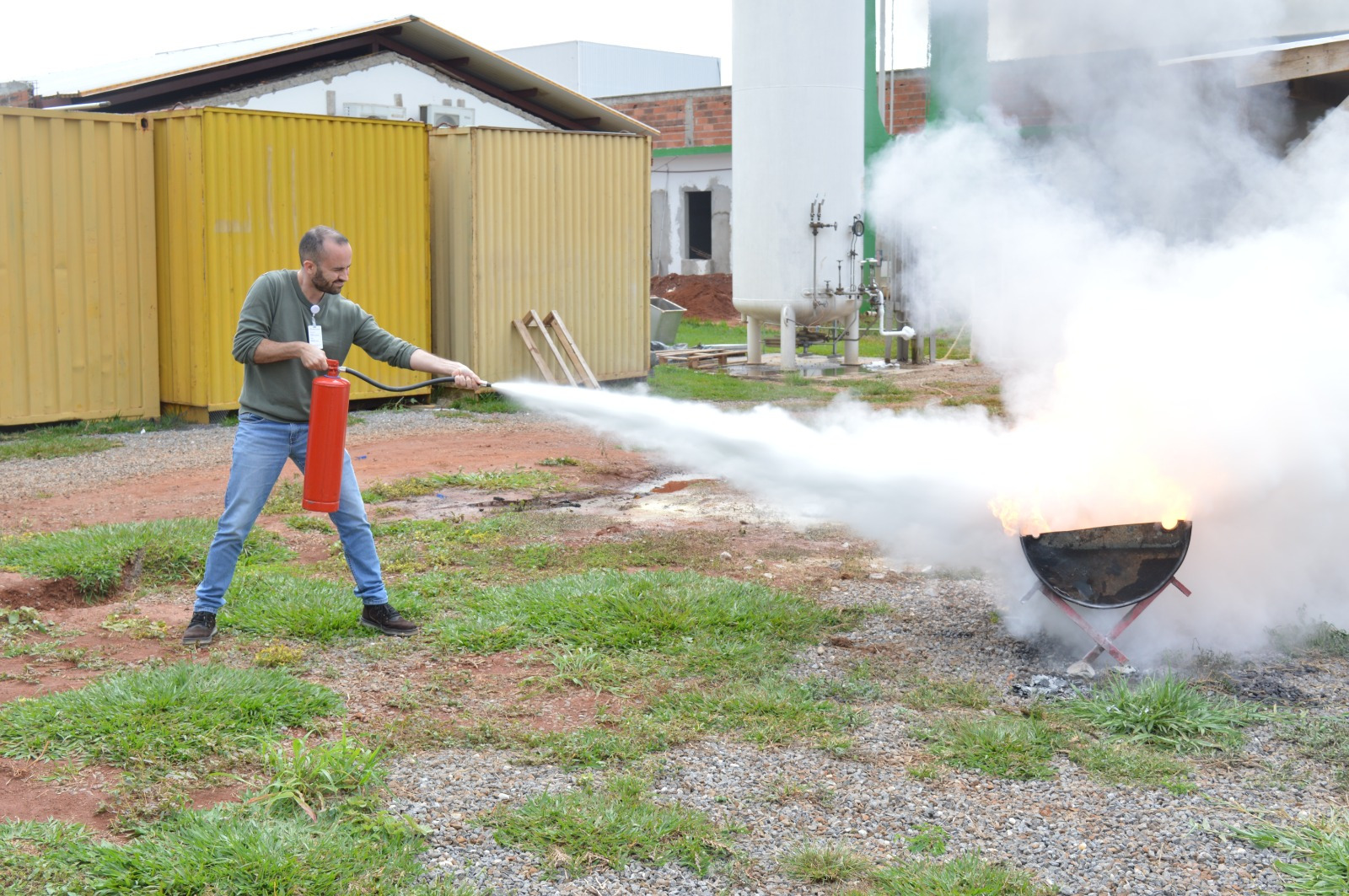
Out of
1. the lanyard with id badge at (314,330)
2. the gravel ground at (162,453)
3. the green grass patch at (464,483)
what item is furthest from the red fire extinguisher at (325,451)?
the gravel ground at (162,453)

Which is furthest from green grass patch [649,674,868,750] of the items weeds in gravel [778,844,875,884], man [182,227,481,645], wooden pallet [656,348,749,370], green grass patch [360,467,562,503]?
wooden pallet [656,348,749,370]

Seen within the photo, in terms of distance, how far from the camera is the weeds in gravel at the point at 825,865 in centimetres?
395

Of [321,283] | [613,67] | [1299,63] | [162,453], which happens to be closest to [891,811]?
[321,283]

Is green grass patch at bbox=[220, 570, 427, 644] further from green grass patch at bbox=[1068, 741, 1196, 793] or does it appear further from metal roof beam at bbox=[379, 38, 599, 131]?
metal roof beam at bbox=[379, 38, 599, 131]

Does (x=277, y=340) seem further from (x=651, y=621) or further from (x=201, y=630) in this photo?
(x=651, y=621)

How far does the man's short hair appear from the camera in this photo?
19.6ft

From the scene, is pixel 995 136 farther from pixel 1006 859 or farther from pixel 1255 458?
pixel 1006 859

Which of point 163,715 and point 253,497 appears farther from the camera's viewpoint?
point 253,497

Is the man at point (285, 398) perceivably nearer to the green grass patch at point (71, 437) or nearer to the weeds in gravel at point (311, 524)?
the weeds in gravel at point (311, 524)

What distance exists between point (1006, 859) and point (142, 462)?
9.20 metres

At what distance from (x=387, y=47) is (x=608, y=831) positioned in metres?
14.4

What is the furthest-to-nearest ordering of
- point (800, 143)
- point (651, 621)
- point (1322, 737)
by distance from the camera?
1. point (800, 143)
2. point (651, 621)
3. point (1322, 737)

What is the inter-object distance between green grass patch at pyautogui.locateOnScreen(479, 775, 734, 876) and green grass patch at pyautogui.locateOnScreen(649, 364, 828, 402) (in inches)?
447

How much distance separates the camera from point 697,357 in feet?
66.2
